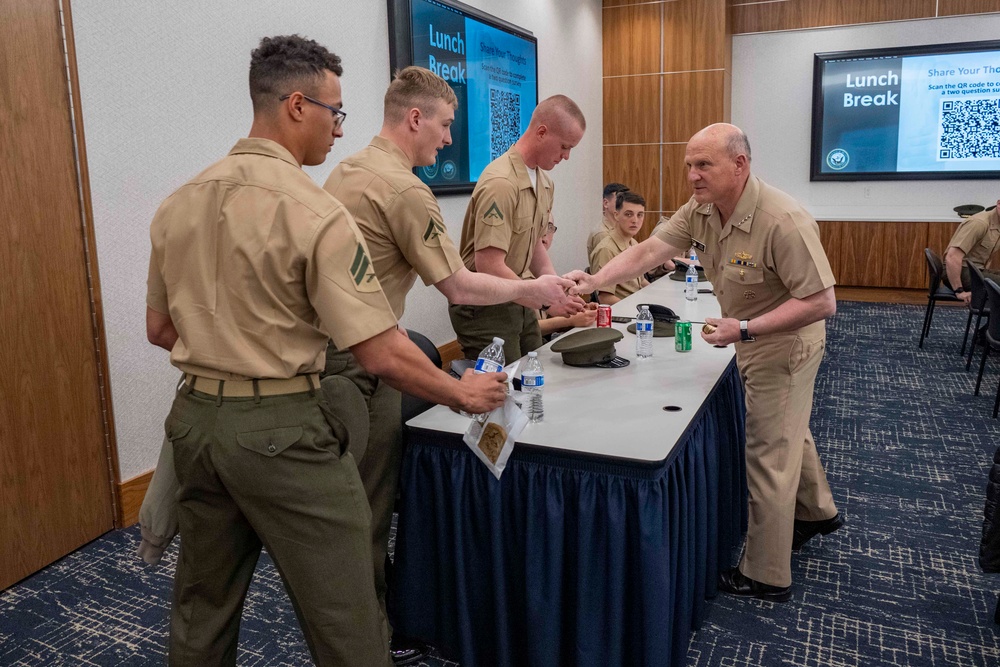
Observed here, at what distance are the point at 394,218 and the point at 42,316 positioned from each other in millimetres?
1619

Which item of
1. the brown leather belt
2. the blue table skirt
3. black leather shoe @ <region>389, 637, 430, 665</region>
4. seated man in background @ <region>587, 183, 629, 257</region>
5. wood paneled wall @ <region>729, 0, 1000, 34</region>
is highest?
wood paneled wall @ <region>729, 0, 1000, 34</region>

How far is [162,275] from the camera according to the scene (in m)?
1.70

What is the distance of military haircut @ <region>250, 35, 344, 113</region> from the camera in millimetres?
1614

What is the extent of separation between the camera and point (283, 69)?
161 cm

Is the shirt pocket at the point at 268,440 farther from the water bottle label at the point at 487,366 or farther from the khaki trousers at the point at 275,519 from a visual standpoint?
the water bottle label at the point at 487,366

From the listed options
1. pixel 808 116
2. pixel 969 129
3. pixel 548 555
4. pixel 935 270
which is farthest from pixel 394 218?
pixel 969 129

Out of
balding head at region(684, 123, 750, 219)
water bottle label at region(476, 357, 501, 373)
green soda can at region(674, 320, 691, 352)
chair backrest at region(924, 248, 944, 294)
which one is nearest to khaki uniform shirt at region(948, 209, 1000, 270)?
chair backrest at region(924, 248, 944, 294)

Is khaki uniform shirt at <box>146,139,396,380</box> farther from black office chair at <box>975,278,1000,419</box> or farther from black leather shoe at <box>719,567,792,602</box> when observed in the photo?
black office chair at <box>975,278,1000,419</box>

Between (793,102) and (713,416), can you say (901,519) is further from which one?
(793,102)

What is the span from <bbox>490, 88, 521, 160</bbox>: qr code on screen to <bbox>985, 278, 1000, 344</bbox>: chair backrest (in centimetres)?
340

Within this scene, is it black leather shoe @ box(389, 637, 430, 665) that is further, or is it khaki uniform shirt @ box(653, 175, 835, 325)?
khaki uniform shirt @ box(653, 175, 835, 325)

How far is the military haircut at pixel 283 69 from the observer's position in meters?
1.61

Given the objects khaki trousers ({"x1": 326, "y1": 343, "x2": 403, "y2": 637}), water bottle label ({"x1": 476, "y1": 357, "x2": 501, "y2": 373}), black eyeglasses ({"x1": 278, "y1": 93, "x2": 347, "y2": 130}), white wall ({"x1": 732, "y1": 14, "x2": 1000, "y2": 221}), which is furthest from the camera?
white wall ({"x1": 732, "y1": 14, "x2": 1000, "y2": 221})

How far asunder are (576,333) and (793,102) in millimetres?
6853
